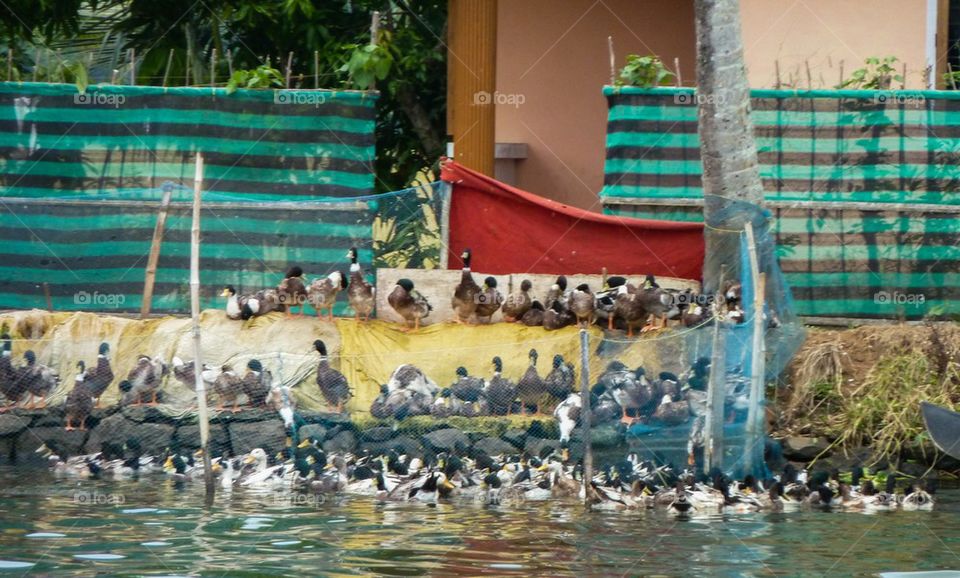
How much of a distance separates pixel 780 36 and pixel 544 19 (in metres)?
3.97

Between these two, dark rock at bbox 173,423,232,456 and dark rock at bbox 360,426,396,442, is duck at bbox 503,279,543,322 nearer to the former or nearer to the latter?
dark rock at bbox 360,426,396,442

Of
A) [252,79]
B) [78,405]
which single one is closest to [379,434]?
[78,405]

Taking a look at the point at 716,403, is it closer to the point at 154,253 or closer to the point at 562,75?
the point at 154,253

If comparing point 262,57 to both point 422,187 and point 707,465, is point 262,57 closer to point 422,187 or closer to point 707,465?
point 422,187

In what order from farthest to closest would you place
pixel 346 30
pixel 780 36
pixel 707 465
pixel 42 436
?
pixel 346 30 < pixel 780 36 < pixel 42 436 < pixel 707 465

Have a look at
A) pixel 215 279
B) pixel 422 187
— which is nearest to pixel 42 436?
pixel 215 279

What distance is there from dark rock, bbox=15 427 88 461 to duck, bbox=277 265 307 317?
2.23m

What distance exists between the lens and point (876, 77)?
14.8 meters

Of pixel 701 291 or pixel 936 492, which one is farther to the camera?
pixel 701 291

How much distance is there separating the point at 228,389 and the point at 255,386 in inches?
9.8

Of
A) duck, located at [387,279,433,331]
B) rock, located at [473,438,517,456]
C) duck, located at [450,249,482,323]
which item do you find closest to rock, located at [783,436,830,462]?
rock, located at [473,438,517,456]

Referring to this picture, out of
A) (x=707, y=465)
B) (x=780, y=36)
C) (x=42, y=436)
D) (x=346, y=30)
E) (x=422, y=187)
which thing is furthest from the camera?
(x=346, y=30)

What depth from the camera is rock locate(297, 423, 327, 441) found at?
13516 mm

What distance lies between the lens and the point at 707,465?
40.2 feet
